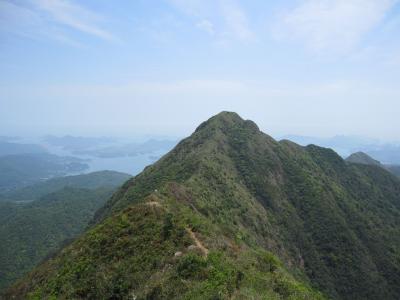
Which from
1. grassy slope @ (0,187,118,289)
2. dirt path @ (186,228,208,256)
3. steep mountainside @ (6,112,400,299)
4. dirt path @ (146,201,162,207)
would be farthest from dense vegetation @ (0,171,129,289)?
dirt path @ (186,228,208,256)

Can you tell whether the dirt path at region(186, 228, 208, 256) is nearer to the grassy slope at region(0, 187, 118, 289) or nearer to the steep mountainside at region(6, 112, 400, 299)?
the steep mountainside at region(6, 112, 400, 299)

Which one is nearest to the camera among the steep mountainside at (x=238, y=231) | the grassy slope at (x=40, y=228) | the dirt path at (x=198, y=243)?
the steep mountainside at (x=238, y=231)

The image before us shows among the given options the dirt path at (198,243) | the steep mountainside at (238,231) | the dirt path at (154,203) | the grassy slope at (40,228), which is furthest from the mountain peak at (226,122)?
the dirt path at (198,243)

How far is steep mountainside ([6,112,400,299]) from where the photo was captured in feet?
70.4

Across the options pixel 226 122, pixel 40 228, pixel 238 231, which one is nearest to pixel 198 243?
pixel 238 231

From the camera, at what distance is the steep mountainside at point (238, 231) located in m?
21.5

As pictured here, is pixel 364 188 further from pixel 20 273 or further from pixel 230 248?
pixel 20 273

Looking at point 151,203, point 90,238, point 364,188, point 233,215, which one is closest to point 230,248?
point 151,203

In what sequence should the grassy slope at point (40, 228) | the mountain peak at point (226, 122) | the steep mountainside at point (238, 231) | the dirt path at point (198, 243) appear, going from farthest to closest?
the grassy slope at point (40, 228) < the mountain peak at point (226, 122) < the dirt path at point (198, 243) < the steep mountainside at point (238, 231)

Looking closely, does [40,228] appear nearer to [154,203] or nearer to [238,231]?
[238,231]

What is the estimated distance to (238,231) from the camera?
1622 inches

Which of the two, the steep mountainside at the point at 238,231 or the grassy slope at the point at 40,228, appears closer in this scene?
the steep mountainside at the point at 238,231

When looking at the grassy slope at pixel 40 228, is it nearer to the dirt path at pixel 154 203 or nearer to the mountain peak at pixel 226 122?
the mountain peak at pixel 226 122

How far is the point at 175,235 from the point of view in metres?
24.8
